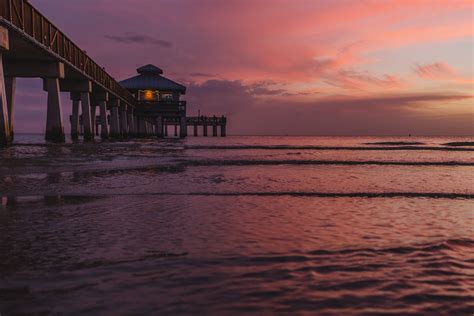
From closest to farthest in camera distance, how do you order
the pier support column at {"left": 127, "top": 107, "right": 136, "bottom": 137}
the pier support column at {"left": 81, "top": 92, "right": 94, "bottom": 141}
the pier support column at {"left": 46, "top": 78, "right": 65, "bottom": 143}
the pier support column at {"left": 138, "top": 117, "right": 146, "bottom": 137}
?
the pier support column at {"left": 46, "top": 78, "right": 65, "bottom": 143} → the pier support column at {"left": 81, "top": 92, "right": 94, "bottom": 141} → the pier support column at {"left": 127, "top": 107, "right": 136, "bottom": 137} → the pier support column at {"left": 138, "top": 117, "right": 146, "bottom": 137}

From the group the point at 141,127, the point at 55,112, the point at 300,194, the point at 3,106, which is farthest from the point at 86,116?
the point at 141,127

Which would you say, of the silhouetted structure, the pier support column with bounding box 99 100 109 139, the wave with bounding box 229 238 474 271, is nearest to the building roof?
the silhouetted structure

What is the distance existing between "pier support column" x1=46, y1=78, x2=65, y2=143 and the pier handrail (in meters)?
1.79

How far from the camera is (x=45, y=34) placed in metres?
22.7

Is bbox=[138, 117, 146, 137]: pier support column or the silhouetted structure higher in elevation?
the silhouetted structure

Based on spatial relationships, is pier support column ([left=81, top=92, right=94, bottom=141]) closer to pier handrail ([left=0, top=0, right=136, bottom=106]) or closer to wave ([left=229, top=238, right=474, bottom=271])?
pier handrail ([left=0, top=0, right=136, bottom=106])

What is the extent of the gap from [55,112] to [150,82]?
145 ft

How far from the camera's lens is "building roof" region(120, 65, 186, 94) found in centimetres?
6900

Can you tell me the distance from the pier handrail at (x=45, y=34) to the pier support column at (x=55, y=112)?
70.6 inches

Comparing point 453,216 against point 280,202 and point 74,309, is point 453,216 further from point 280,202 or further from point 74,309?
point 74,309

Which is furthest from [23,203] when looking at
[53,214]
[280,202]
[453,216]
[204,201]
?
[453,216]

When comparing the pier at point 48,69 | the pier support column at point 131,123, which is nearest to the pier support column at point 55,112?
the pier at point 48,69

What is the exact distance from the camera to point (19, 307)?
7.09ft

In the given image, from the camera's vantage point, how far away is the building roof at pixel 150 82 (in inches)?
2717
